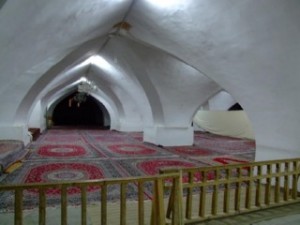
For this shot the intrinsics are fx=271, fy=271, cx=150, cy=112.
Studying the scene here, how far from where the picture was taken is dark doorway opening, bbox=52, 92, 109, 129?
24344mm

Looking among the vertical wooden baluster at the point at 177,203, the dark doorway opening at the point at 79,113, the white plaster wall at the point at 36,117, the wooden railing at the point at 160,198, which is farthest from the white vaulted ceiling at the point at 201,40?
the dark doorway opening at the point at 79,113

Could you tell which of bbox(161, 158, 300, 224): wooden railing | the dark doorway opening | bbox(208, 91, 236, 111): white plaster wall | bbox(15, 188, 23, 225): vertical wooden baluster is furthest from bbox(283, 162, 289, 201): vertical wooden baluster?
the dark doorway opening

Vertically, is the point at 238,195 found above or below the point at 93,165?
above

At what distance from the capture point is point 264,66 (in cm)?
421

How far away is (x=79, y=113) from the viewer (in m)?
25.2

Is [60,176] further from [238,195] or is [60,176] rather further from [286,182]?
[286,182]

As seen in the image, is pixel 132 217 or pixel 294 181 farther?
pixel 294 181

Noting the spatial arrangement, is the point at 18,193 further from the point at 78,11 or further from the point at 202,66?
the point at 202,66

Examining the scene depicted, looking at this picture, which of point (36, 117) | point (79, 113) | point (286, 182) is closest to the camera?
point (286, 182)

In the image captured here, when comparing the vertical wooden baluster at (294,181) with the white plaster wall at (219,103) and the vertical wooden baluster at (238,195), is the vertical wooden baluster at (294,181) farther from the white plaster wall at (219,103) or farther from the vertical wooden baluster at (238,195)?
the white plaster wall at (219,103)

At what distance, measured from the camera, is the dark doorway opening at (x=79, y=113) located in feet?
79.9

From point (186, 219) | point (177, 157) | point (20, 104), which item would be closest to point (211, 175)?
point (177, 157)

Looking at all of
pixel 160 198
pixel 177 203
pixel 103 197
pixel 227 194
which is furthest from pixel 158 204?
pixel 227 194

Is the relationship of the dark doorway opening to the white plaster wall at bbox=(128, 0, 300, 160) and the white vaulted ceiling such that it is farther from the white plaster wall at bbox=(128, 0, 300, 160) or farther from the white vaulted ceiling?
the white plaster wall at bbox=(128, 0, 300, 160)
